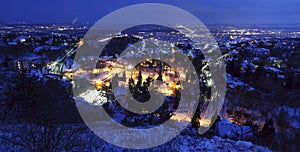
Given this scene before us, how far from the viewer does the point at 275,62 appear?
22469mm

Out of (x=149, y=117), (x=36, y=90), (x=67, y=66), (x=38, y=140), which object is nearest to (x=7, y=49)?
(x=67, y=66)

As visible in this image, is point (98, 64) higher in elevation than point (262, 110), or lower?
higher

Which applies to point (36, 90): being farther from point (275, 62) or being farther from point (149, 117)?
point (275, 62)

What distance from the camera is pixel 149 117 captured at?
7.35m

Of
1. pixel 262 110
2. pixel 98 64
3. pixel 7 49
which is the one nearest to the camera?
pixel 262 110

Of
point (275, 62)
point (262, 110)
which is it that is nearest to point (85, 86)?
point (262, 110)

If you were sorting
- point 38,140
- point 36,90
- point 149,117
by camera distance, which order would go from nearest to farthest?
point 38,140
point 36,90
point 149,117

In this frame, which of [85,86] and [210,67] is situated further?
[210,67]

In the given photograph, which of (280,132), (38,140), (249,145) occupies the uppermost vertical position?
(38,140)

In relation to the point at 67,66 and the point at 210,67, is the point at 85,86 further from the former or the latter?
the point at 210,67

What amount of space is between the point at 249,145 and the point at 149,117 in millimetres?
3218

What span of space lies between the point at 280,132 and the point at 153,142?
673 centimetres

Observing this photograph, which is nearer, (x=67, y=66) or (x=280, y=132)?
(x=280, y=132)

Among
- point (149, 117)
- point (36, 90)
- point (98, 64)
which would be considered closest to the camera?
point (36, 90)
